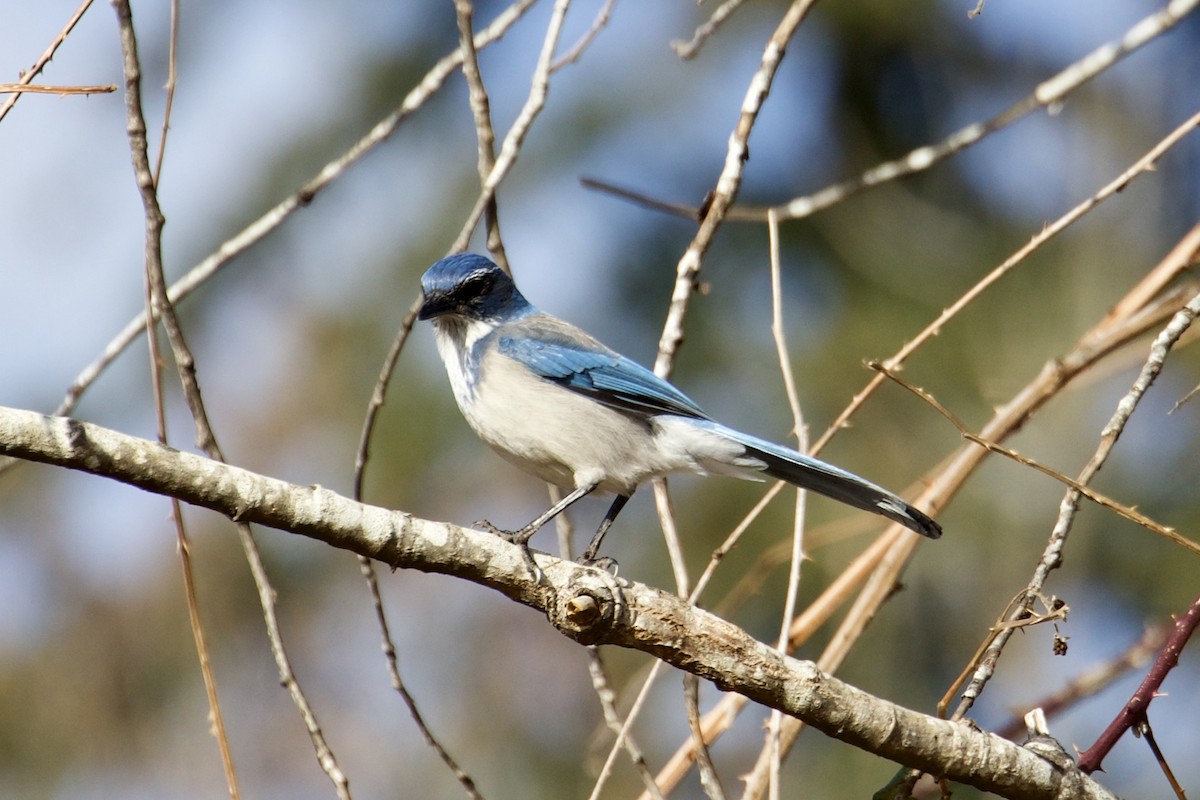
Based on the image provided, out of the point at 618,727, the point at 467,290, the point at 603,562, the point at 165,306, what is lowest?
the point at 618,727

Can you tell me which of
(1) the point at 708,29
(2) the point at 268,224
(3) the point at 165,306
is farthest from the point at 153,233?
(1) the point at 708,29

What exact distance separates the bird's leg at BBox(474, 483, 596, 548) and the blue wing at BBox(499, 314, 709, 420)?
39 centimetres

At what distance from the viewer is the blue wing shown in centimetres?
461

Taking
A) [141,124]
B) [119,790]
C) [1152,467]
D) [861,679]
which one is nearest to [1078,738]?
[861,679]

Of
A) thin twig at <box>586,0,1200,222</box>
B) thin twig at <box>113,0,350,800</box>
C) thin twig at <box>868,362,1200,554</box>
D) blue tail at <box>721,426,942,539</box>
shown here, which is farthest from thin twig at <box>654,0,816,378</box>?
thin twig at <box>113,0,350,800</box>

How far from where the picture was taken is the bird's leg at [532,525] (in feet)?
11.0

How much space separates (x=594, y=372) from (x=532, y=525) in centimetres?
108

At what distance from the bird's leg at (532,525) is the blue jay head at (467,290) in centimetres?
91

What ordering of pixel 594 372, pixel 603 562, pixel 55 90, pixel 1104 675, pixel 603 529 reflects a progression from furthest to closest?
pixel 594 372
pixel 603 529
pixel 603 562
pixel 1104 675
pixel 55 90

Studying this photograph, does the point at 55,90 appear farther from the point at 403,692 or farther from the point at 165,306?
the point at 403,692

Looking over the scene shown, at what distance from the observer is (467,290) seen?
495 centimetres

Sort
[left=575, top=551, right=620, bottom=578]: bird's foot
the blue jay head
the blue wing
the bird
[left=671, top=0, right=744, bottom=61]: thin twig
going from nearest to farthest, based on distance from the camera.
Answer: [left=671, top=0, right=744, bottom=61]: thin twig, [left=575, top=551, right=620, bottom=578]: bird's foot, the bird, the blue wing, the blue jay head

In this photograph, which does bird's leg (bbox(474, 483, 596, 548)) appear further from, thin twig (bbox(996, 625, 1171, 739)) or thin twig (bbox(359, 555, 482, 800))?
thin twig (bbox(996, 625, 1171, 739))

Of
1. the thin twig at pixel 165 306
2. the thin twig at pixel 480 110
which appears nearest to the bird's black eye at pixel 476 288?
the thin twig at pixel 480 110
